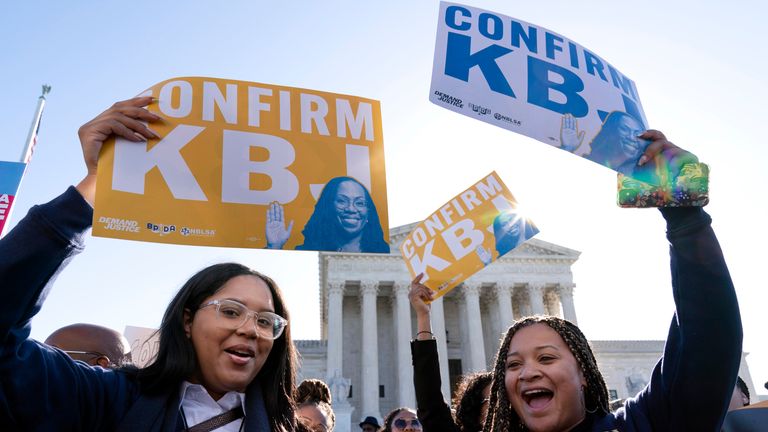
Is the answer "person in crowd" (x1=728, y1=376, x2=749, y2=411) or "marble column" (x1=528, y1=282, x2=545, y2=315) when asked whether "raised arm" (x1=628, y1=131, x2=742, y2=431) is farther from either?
"marble column" (x1=528, y1=282, x2=545, y2=315)

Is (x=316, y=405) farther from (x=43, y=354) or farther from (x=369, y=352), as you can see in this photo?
(x=369, y=352)

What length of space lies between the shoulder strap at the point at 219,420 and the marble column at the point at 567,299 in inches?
1692

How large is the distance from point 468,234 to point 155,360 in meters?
3.97

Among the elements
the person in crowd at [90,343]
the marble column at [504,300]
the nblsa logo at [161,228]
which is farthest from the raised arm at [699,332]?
the marble column at [504,300]

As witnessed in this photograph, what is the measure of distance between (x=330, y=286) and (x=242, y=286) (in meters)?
39.3

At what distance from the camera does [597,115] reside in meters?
4.27

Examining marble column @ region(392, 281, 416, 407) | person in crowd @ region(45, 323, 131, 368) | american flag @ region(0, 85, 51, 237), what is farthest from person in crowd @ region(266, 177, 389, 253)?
marble column @ region(392, 281, 416, 407)

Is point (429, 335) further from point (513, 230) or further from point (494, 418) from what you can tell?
point (513, 230)

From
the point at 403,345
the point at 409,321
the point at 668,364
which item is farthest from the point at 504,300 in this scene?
the point at 668,364

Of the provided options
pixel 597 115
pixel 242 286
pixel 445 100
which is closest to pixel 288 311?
pixel 242 286

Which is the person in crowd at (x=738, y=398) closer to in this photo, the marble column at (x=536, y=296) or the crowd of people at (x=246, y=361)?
the crowd of people at (x=246, y=361)

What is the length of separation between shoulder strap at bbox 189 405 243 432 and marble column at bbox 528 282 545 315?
42.8 meters

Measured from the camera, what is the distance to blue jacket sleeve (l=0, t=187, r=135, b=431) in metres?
2.20

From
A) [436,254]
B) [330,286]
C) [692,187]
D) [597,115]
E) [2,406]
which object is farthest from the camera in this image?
[330,286]
